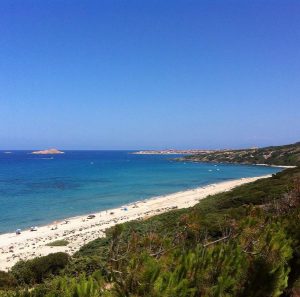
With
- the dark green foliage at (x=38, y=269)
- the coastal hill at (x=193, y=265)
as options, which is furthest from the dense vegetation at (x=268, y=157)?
the coastal hill at (x=193, y=265)

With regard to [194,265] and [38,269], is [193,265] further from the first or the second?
[38,269]

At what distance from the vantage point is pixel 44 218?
134 ft

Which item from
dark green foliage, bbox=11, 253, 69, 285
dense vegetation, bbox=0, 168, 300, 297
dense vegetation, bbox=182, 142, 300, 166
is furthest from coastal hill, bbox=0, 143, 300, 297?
dense vegetation, bbox=182, 142, 300, 166

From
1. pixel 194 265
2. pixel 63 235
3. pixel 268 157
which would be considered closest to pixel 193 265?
pixel 194 265

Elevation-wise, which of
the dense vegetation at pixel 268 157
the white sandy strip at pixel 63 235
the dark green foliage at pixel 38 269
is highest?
the dense vegetation at pixel 268 157

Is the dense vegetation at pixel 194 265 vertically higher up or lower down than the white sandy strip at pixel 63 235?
higher up

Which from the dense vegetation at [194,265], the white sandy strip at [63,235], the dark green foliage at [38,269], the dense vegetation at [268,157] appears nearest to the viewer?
the dense vegetation at [194,265]

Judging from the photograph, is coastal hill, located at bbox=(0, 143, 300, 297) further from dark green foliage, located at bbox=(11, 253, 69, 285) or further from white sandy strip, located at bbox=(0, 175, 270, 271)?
white sandy strip, located at bbox=(0, 175, 270, 271)

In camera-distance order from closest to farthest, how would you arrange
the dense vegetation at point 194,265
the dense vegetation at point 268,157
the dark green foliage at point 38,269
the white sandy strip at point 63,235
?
the dense vegetation at point 194,265, the dark green foliage at point 38,269, the white sandy strip at point 63,235, the dense vegetation at point 268,157

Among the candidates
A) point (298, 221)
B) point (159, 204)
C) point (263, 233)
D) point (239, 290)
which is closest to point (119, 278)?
point (239, 290)

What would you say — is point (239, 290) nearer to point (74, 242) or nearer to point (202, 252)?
point (202, 252)

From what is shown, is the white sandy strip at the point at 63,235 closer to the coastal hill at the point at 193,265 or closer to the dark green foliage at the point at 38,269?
the dark green foliage at the point at 38,269

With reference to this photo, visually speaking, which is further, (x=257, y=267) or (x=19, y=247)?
(x=19, y=247)

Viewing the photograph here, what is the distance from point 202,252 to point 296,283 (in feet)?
16.4
